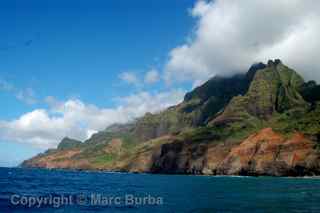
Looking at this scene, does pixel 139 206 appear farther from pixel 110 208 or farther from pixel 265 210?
pixel 265 210

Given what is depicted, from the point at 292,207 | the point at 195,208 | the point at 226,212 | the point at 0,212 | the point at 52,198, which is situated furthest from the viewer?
the point at 52,198

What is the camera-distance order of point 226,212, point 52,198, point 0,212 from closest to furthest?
1. point 0,212
2. point 226,212
3. point 52,198

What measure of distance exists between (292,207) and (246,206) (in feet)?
24.1

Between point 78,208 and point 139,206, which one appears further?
point 139,206

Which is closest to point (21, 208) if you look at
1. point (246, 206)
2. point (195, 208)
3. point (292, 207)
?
point (195, 208)

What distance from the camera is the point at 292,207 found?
232 ft

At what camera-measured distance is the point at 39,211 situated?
59.2 meters

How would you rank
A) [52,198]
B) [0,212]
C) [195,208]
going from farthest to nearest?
[52,198], [195,208], [0,212]

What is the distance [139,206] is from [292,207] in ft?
80.0

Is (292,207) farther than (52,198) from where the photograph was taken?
No

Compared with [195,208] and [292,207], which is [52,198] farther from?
[292,207]

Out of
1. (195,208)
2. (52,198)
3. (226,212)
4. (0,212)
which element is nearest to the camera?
(0,212)

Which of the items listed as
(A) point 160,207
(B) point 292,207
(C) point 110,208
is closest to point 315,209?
(B) point 292,207

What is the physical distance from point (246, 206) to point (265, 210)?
18.8ft
